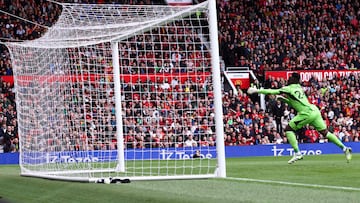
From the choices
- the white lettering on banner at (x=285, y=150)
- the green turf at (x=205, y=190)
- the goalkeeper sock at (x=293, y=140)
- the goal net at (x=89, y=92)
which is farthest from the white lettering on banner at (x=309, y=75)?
the green turf at (x=205, y=190)

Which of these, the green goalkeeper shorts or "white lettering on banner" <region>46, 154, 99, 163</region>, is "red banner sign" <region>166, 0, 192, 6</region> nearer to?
the green goalkeeper shorts

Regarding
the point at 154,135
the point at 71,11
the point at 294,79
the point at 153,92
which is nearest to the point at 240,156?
the point at 154,135

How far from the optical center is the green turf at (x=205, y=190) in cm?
1087

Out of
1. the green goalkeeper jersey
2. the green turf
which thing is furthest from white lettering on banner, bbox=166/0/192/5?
the green turf

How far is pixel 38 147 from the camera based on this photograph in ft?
65.5

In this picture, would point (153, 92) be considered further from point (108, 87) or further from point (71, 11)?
point (71, 11)

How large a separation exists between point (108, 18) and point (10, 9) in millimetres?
21924

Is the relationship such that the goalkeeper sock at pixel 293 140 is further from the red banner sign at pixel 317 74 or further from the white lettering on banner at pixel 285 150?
the red banner sign at pixel 317 74

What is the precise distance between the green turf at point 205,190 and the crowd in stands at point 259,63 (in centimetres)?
664

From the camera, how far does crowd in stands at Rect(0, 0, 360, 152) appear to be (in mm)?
24789

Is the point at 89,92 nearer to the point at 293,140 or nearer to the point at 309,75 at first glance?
the point at 293,140

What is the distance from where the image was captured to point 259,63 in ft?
134

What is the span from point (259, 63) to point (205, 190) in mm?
29000


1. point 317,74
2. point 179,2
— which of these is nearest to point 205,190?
point 317,74
